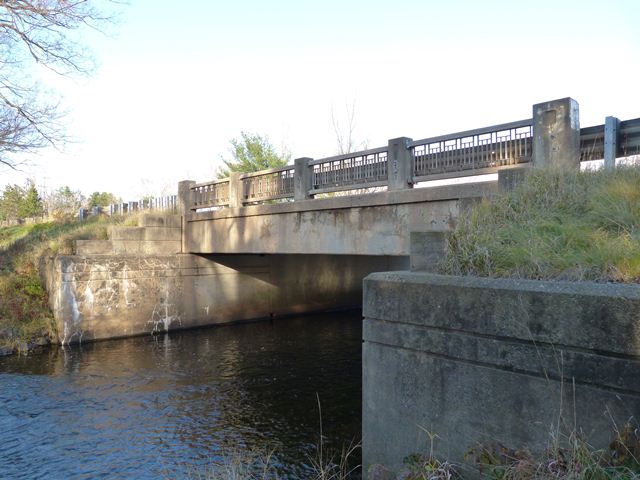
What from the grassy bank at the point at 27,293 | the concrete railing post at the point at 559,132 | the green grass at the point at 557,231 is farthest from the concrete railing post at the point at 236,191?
the green grass at the point at 557,231

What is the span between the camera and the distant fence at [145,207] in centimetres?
1756

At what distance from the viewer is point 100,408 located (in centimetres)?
886

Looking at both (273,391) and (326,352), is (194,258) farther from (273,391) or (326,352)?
(273,391)

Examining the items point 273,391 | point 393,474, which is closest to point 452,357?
point 393,474

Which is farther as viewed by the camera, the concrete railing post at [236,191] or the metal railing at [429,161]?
the concrete railing post at [236,191]

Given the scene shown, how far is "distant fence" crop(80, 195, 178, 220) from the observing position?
17562 mm

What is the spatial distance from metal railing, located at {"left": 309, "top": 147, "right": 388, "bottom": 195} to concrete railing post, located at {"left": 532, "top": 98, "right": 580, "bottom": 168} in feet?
10.5

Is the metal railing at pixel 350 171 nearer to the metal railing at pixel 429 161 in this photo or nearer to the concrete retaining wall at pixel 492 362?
the metal railing at pixel 429 161

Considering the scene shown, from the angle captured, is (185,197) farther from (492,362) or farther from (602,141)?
(492,362)

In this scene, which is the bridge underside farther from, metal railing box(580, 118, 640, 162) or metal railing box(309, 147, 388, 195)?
metal railing box(580, 118, 640, 162)

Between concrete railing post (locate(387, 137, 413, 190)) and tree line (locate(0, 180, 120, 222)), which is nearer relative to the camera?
concrete railing post (locate(387, 137, 413, 190))

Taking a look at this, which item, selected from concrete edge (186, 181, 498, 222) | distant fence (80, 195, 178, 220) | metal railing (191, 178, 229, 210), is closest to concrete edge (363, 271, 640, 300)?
concrete edge (186, 181, 498, 222)

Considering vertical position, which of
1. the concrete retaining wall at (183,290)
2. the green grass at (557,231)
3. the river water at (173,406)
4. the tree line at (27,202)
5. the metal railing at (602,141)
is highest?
the tree line at (27,202)

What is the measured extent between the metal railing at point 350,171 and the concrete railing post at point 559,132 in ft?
10.5
